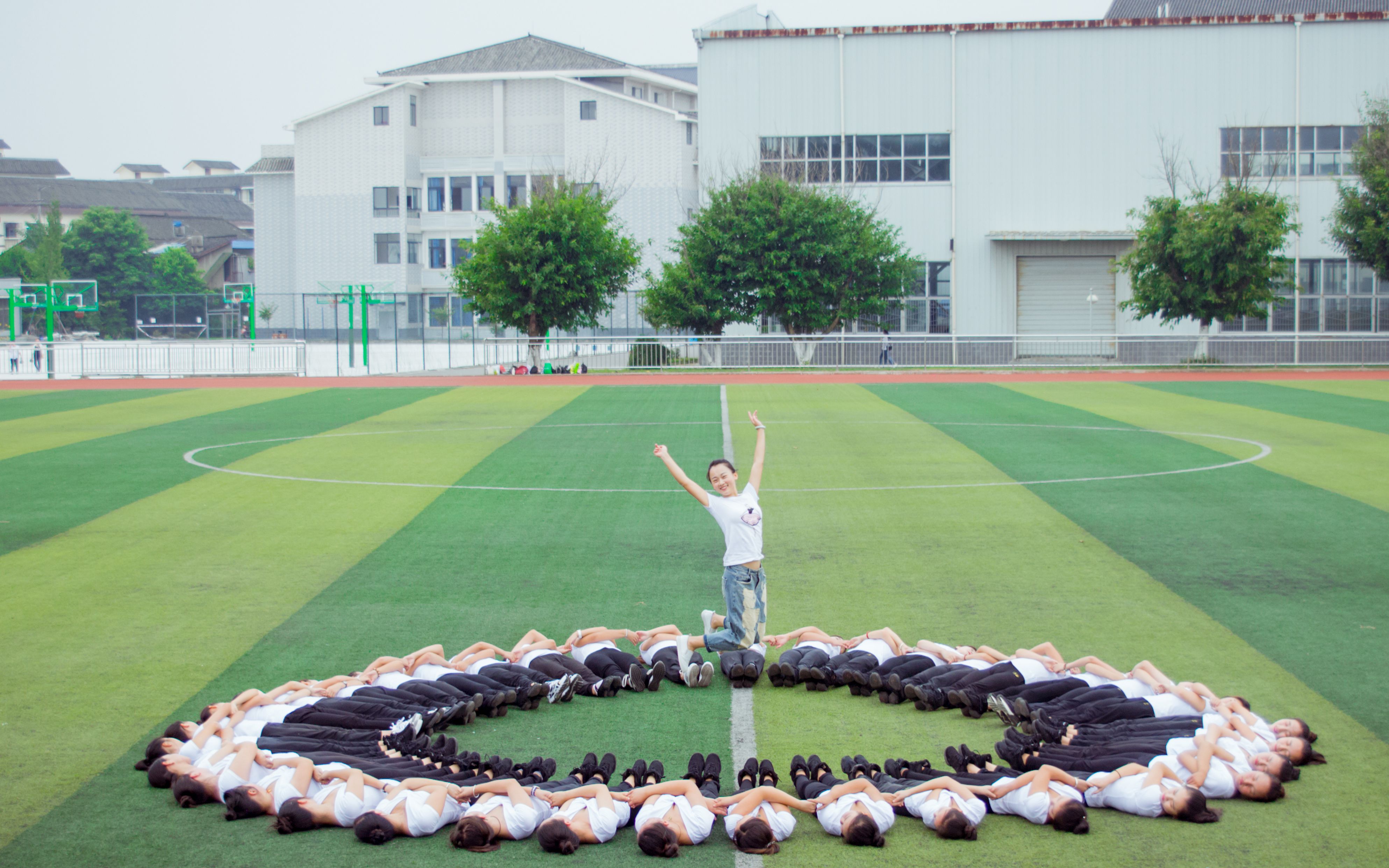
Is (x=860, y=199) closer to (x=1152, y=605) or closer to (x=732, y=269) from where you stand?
(x=732, y=269)

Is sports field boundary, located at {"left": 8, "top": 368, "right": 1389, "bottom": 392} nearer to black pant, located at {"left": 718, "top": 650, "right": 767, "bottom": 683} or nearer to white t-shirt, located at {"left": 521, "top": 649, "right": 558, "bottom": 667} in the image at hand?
white t-shirt, located at {"left": 521, "top": 649, "right": 558, "bottom": 667}

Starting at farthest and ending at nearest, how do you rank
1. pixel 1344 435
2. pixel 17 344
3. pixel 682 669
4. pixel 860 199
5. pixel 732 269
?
1. pixel 17 344
2. pixel 860 199
3. pixel 732 269
4. pixel 1344 435
5. pixel 682 669

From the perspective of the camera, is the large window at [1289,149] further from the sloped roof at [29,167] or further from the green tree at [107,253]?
the sloped roof at [29,167]

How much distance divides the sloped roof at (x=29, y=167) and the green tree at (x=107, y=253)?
45379mm

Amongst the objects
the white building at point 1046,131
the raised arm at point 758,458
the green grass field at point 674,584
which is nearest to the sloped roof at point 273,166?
the white building at point 1046,131

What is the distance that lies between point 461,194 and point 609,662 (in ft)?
227

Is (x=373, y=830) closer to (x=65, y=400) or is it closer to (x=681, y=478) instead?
(x=681, y=478)

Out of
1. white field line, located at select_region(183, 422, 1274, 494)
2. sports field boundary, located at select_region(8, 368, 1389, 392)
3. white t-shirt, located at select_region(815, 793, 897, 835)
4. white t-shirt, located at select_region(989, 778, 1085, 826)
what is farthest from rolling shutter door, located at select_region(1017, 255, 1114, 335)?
white t-shirt, located at select_region(815, 793, 897, 835)

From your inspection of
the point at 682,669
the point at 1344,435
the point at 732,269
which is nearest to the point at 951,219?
the point at 732,269

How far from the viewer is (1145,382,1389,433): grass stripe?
21.0 m

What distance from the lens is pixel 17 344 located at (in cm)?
5156

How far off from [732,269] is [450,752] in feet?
120

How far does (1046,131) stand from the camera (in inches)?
1785

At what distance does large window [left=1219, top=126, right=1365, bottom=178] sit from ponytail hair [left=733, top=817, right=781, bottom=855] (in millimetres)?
45565
